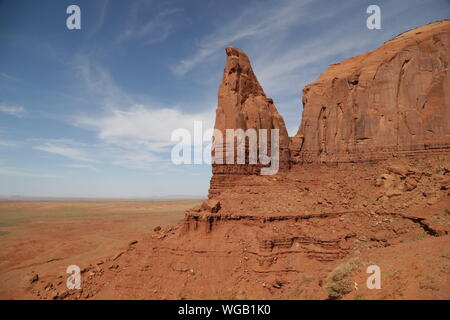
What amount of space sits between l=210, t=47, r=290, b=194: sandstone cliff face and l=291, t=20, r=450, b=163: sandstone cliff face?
7609mm

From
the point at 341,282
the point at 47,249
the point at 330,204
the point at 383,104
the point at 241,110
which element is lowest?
the point at 47,249

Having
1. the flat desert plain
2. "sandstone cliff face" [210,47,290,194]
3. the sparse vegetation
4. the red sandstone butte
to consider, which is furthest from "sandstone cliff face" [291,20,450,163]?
the flat desert plain

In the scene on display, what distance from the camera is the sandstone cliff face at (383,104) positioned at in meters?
34.7

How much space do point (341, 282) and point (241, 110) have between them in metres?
25.3

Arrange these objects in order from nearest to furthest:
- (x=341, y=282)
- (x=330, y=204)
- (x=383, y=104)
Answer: (x=341, y=282) < (x=330, y=204) < (x=383, y=104)

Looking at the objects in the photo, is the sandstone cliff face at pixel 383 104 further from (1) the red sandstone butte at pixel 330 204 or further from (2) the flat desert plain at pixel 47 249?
(2) the flat desert plain at pixel 47 249

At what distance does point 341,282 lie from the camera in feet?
55.5

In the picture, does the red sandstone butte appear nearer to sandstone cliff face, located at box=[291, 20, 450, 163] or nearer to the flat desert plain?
sandstone cliff face, located at box=[291, 20, 450, 163]

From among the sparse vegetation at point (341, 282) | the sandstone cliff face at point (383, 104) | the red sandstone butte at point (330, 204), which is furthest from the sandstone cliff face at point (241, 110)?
the sparse vegetation at point (341, 282)

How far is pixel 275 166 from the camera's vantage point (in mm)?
39406

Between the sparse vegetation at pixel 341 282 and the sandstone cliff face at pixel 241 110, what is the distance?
18.2 metres

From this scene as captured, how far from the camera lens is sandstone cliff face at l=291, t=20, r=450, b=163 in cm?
3472

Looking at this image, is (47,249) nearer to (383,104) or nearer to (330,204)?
(330,204)

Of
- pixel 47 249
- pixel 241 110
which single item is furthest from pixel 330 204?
pixel 47 249
